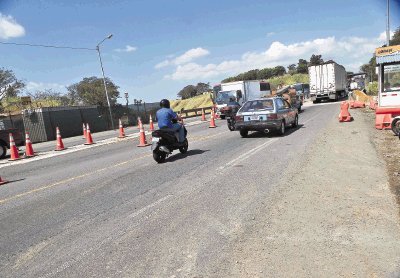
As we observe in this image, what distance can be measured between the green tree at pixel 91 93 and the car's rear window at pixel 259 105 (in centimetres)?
4701

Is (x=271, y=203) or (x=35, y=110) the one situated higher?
(x=35, y=110)

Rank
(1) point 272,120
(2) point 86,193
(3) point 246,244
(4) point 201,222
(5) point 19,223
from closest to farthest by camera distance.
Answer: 1. (3) point 246,244
2. (4) point 201,222
3. (5) point 19,223
4. (2) point 86,193
5. (1) point 272,120

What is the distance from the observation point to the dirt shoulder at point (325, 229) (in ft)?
12.2

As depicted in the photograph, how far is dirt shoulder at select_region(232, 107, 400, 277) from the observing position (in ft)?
12.2

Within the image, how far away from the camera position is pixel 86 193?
24.1ft

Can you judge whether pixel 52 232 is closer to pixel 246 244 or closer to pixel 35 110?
pixel 246 244

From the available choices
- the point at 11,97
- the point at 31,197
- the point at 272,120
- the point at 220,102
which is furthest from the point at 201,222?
the point at 11,97

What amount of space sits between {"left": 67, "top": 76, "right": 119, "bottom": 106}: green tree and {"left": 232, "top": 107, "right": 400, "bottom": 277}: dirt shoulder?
55.0m

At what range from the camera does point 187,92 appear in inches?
5157

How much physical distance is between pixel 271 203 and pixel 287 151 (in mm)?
5059

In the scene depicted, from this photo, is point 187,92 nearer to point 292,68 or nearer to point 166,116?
point 292,68

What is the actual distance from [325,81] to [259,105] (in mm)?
25647

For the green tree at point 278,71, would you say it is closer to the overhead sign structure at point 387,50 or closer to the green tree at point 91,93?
the green tree at point 91,93

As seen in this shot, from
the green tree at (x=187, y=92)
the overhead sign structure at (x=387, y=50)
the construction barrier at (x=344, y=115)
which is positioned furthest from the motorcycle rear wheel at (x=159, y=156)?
the green tree at (x=187, y=92)
